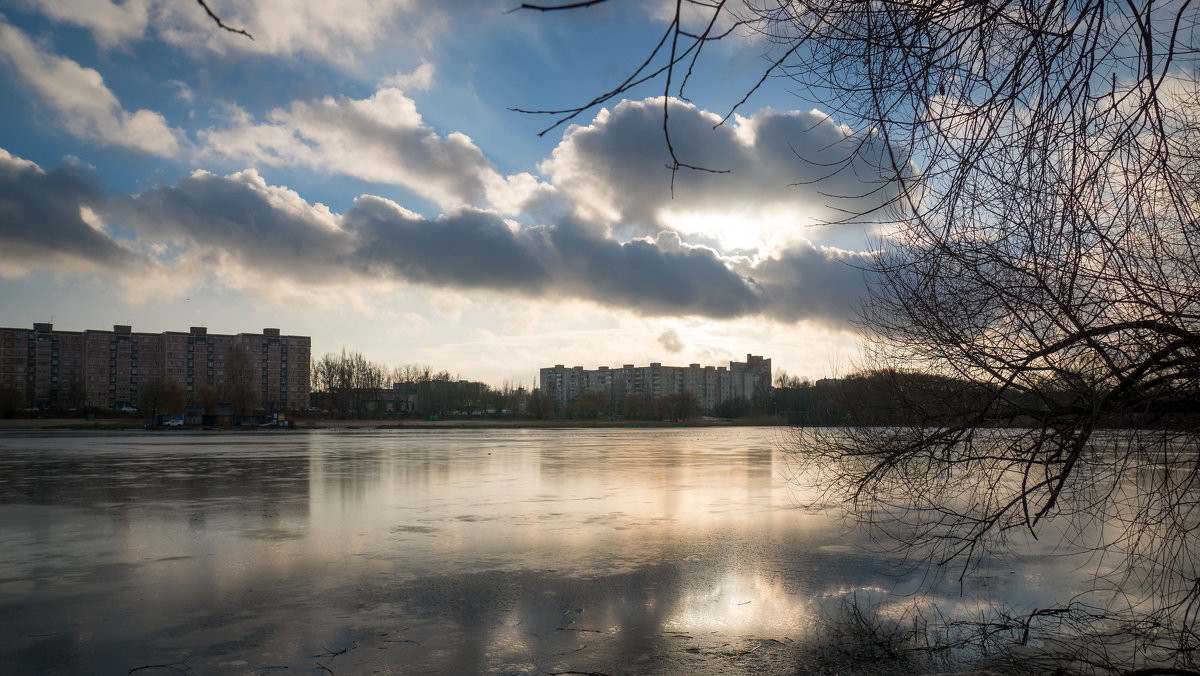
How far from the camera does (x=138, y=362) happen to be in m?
148

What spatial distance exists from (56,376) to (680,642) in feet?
566

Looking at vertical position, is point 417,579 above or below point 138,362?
below

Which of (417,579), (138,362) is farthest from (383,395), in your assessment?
(417,579)

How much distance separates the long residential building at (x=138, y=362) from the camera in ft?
454

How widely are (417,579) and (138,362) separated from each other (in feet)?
543

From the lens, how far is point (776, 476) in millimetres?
23672

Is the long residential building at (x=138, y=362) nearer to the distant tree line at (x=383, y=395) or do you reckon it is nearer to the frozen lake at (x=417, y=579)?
the distant tree line at (x=383, y=395)

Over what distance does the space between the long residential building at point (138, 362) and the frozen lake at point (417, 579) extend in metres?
128

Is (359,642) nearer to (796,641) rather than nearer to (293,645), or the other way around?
(293,645)

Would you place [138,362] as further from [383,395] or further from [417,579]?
[417,579]

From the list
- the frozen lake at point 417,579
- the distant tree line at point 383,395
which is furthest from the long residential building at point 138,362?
the frozen lake at point 417,579

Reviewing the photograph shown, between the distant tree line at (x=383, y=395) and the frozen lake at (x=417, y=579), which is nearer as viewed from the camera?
the frozen lake at (x=417, y=579)

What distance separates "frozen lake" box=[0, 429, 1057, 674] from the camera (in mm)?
6406

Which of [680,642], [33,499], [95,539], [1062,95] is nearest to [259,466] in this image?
[33,499]
